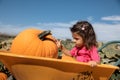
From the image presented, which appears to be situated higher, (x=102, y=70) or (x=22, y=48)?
(x=22, y=48)

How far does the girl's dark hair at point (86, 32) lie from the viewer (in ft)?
10.5

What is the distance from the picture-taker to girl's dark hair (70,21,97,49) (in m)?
3.20

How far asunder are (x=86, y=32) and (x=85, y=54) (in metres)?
0.21

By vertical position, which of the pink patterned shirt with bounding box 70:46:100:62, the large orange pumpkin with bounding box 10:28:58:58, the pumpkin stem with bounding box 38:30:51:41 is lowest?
the pink patterned shirt with bounding box 70:46:100:62

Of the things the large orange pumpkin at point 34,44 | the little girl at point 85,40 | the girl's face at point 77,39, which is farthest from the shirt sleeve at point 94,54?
the large orange pumpkin at point 34,44

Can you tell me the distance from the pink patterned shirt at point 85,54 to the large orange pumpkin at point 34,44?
0.95 feet

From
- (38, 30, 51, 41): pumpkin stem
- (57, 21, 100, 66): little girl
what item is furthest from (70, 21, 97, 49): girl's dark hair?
(38, 30, 51, 41): pumpkin stem

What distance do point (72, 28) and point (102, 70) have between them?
0.62 meters

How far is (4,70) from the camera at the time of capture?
14.5 feet

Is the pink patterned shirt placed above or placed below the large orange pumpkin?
below

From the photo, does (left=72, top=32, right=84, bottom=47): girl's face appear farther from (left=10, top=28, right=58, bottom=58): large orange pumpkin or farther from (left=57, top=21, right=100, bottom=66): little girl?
(left=10, top=28, right=58, bottom=58): large orange pumpkin

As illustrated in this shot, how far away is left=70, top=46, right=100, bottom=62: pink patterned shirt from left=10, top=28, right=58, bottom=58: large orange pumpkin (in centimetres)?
29

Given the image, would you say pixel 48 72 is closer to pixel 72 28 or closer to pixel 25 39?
pixel 25 39

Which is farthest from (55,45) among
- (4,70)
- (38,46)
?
(4,70)
